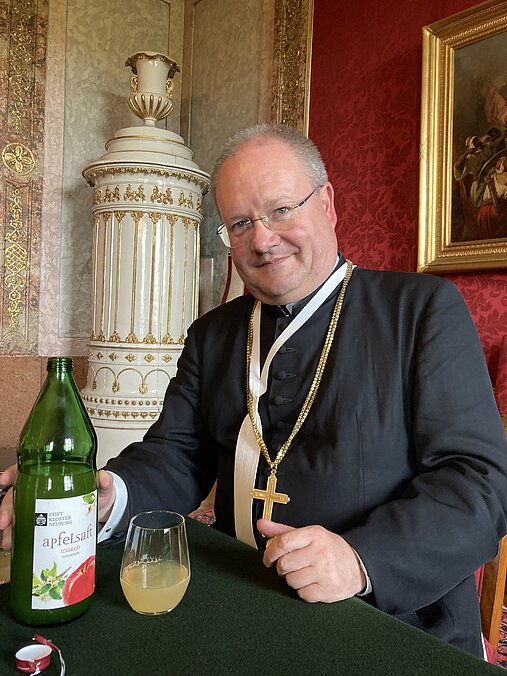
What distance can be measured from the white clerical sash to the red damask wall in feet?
6.40

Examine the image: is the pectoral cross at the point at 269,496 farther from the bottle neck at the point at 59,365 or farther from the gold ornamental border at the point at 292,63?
the gold ornamental border at the point at 292,63

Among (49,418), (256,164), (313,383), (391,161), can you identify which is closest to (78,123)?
(391,161)

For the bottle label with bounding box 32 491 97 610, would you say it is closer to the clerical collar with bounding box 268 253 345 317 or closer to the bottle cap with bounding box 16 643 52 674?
the bottle cap with bounding box 16 643 52 674

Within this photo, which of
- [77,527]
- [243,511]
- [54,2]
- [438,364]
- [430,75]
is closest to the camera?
[77,527]

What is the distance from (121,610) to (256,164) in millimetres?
1114

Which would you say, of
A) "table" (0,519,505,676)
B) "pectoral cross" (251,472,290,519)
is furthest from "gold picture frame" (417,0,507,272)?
"table" (0,519,505,676)

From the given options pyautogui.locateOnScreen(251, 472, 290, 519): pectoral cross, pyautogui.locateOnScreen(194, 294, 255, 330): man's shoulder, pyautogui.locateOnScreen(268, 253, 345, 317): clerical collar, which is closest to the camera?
pyautogui.locateOnScreen(251, 472, 290, 519): pectoral cross

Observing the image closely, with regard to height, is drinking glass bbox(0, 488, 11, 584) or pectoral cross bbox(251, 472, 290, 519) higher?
pectoral cross bbox(251, 472, 290, 519)

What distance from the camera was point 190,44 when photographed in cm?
552

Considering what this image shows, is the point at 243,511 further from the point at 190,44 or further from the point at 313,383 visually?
the point at 190,44

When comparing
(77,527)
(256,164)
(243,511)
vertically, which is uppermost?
(256,164)

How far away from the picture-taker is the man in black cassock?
109 centimetres

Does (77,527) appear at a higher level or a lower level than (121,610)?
higher

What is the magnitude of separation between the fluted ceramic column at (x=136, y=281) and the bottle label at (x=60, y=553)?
3.19 m
